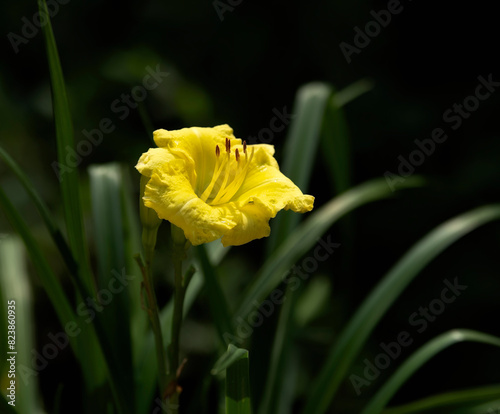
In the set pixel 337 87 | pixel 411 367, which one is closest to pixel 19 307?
pixel 411 367

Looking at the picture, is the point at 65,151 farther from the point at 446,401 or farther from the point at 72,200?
the point at 446,401

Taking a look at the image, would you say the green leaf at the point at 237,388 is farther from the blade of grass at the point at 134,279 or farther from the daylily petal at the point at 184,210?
the blade of grass at the point at 134,279

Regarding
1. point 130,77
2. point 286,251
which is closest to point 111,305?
point 286,251

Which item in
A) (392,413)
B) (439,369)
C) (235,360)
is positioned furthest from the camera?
(439,369)

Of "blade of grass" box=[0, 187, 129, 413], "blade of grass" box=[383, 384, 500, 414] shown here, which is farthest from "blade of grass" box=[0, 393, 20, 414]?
"blade of grass" box=[383, 384, 500, 414]

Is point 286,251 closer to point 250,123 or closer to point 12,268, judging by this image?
point 12,268
